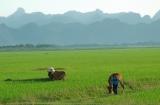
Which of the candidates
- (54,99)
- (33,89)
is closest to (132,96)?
(54,99)

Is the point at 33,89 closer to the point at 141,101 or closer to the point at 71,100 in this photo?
the point at 71,100

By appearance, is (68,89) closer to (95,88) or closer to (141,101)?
(95,88)

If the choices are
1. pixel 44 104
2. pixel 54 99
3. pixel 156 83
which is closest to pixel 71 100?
pixel 54 99

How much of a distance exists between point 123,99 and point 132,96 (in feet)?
2.67

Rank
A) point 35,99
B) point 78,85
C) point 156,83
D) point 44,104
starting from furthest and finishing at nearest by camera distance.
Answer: point 156,83, point 78,85, point 35,99, point 44,104

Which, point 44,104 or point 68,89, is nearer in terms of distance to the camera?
point 44,104

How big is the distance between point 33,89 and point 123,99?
404 cm

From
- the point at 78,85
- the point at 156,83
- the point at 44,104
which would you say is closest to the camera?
the point at 44,104

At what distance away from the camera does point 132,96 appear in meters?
12.1

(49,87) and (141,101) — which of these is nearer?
(141,101)

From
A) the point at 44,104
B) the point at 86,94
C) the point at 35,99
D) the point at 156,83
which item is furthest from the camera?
the point at 156,83

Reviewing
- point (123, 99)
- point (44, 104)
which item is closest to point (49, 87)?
point (44, 104)

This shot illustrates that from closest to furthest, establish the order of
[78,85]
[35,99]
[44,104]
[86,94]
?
[44,104] → [35,99] → [86,94] → [78,85]

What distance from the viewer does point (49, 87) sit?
13.8 m
